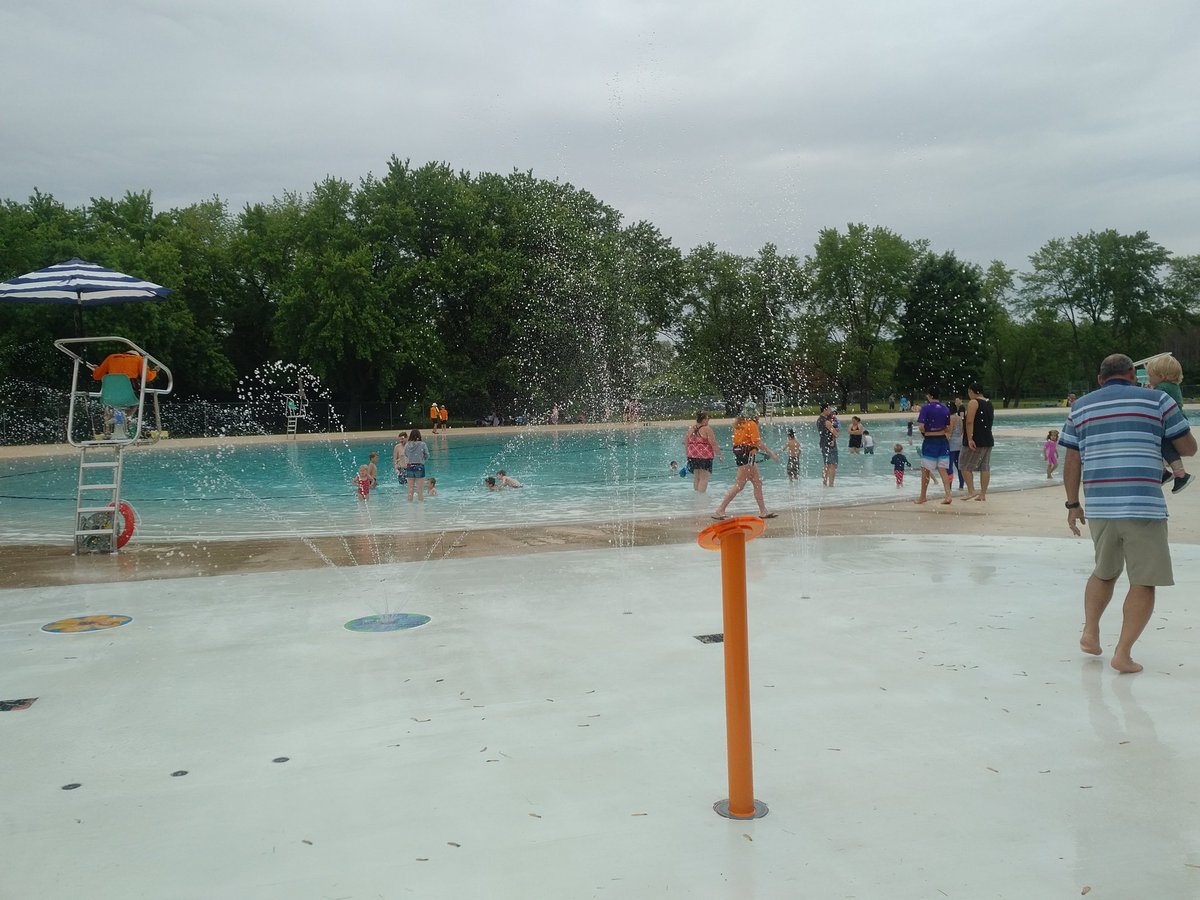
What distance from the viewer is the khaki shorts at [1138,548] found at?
5.19 metres

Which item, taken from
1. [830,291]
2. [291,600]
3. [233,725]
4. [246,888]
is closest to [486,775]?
[246,888]

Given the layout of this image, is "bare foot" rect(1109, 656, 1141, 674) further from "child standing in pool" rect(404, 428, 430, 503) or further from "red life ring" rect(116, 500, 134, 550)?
"child standing in pool" rect(404, 428, 430, 503)

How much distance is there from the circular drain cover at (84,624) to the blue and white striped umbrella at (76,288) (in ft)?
17.1

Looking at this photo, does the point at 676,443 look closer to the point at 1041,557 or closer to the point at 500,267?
the point at 500,267

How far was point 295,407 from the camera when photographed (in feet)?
169

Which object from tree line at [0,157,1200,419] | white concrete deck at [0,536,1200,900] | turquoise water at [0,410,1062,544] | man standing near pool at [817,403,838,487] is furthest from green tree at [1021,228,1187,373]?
white concrete deck at [0,536,1200,900]

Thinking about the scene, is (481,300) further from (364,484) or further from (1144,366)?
(1144,366)

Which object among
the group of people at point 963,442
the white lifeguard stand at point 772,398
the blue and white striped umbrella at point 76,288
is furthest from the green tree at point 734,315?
the blue and white striped umbrella at point 76,288

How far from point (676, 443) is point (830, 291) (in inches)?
1731

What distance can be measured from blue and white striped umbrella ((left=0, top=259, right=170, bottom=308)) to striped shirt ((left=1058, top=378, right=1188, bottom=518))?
392 inches

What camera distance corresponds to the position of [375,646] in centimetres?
629

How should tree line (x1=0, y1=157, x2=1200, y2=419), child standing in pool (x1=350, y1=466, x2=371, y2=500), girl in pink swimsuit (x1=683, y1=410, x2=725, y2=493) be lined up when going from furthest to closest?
tree line (x1=0, y1=157, x2=1200, y2=419) → girl in pink swimsuit (x1=683, y1=410, x2=725, y2=493) → child standing in pool (x1=350, y1=466, x2=371, y2=500)

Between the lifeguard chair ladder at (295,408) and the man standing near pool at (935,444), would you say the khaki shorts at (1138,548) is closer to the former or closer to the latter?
the man standing near pool at (935,444)

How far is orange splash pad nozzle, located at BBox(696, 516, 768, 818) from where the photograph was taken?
11.0 ft
